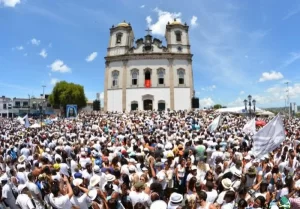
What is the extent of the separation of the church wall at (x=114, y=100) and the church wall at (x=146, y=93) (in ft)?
5.11

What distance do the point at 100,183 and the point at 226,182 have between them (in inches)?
122

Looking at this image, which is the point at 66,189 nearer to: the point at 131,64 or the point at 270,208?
the point at 270,208

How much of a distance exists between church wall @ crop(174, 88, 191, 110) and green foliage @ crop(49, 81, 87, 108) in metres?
29.5

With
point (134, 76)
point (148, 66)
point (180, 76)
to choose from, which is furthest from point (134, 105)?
point (180, 76)

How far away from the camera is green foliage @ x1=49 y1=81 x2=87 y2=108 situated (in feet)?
252

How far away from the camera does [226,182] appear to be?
7039mm

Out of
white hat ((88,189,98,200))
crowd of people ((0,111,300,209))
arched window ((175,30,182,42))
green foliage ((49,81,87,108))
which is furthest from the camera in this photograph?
green foliage ((49,81,87,108))

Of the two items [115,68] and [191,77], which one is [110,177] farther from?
[115,68]

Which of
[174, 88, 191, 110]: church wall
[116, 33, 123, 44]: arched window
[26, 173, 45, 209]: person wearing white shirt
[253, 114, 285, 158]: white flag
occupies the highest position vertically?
[116, 33, 123, 44]: arched window

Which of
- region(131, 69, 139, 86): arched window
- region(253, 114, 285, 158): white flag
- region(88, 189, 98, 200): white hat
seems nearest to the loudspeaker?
region(131, 69, 139, 86): arched window

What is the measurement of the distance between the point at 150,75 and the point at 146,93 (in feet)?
11.3

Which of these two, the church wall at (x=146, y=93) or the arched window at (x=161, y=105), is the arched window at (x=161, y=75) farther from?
the arched window at (x=161, y=105)

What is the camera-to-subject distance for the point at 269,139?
10086 mm

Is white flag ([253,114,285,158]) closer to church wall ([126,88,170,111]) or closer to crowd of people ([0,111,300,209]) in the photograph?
crowd of people ([0,111,300,209])
